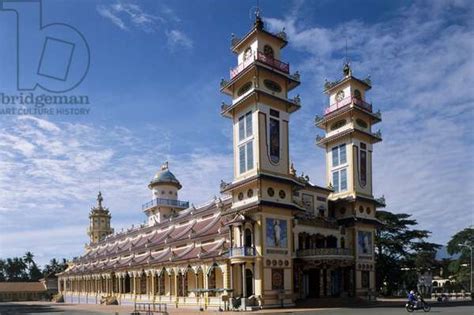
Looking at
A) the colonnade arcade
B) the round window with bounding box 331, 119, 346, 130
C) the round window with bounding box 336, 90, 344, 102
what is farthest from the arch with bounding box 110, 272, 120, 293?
the round window with bounding box 336, 90, 344, 102

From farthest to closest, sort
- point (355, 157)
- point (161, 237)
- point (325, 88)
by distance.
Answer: point (161, 237)
point (325, 88)
point (355, 157)

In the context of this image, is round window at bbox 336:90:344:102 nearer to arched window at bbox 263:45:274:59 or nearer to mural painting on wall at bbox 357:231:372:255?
arched window at bbox 263:45:274:59

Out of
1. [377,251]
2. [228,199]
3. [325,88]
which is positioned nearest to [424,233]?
[377,251]

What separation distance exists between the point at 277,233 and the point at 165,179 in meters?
44.8

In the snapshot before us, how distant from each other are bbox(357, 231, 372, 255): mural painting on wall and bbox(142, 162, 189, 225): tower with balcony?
3892 centimetres

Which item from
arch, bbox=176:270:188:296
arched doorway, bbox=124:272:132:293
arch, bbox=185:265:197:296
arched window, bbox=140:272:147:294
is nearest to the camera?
arch, bbox=185:265:197:296

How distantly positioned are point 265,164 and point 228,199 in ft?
33.0

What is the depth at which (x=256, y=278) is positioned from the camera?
45.4 meters

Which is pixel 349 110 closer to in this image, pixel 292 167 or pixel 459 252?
pixel 292 167

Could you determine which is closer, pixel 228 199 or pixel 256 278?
pixel 256 278

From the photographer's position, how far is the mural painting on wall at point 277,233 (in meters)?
46.7

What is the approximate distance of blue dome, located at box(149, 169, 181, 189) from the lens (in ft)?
291

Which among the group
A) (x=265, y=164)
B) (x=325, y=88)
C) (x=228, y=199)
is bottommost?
(x=228, y=199)

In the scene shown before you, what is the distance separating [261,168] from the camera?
154 ft
